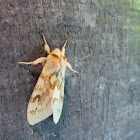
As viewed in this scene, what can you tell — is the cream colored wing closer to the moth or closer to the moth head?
the moth

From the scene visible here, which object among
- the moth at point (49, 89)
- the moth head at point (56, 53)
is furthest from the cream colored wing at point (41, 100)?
the moth head at point (56, 53)

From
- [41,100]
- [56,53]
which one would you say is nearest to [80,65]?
[56,53]

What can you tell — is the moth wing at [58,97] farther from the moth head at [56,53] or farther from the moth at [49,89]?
the moth head at [56,53]

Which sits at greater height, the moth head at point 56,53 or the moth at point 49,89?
the moth head at point 56,53

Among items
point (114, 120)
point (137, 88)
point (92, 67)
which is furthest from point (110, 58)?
point (114, 120)

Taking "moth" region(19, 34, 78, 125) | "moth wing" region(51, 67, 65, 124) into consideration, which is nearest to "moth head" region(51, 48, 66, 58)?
"moth" region(19, 34, 78, 125)

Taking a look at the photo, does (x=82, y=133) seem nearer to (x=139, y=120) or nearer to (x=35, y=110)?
(x=35, y=110)
